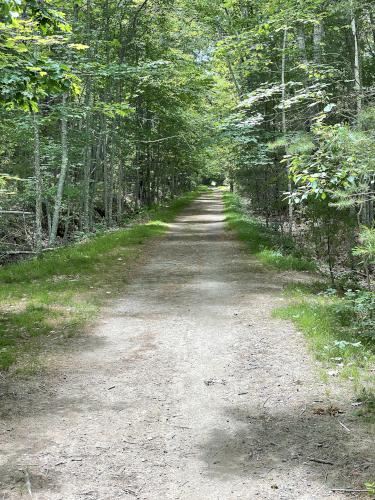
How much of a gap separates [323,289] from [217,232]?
32.0 ft

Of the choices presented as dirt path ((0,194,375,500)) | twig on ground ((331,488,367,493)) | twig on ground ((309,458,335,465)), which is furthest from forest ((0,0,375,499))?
dirt path ((0,194,375,500))

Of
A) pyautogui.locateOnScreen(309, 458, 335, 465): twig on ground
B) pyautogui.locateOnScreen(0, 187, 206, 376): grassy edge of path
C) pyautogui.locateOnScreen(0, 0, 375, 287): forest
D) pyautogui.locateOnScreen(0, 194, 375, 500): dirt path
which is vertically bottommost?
pyautogui.locateOnScreen(309, 458, 335, 465): twig on ground

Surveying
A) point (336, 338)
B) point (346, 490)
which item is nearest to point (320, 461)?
point (346, 490)

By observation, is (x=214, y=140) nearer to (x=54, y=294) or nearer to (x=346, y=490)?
(x=54, y=294)

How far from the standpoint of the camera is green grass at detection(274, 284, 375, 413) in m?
5.19

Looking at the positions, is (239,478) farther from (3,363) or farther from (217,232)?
(217,232)

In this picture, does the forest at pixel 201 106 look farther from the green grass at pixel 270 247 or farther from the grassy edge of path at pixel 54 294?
the grassy edge of path at pixel 54 294

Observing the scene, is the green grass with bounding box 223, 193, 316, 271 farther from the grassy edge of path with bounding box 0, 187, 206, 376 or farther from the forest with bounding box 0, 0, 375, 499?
the grassy edge of path with bounding box 0, 187, 206, 376

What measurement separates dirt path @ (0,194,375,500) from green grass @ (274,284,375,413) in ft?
0.68

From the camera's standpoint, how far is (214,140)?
17.1 metres

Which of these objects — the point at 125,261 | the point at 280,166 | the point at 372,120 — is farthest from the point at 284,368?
the point at 280,166

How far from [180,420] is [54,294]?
505 cm

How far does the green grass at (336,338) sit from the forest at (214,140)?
0.02m

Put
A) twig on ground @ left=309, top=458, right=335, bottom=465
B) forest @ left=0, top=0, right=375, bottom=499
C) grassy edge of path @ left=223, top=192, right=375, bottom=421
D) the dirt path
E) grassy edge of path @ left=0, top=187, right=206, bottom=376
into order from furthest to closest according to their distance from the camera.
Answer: grassy edge of path @ left=0, top=187, right=206, bottom=376 < forest @ left=0, top=0, right=375, bottom=499 < grassy edge of path @ left=223, top=192, right=375, bottom=421 < twig on ground @ left=309, top=458, right=335, bottom=465 < the dirt path
